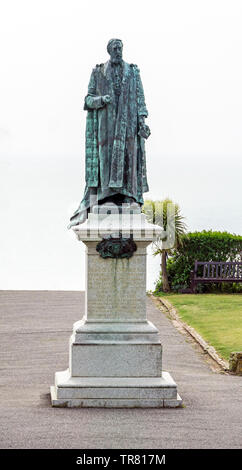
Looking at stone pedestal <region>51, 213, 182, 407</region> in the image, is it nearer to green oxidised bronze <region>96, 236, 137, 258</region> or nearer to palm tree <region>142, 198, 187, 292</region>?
green oxidised bronze <region>96, 236, 137, 258</region>

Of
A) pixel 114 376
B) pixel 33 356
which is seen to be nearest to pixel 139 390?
pixel 114 376

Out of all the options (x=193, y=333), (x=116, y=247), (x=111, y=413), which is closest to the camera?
(x=111, y=413)

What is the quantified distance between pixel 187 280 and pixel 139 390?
14.1 m

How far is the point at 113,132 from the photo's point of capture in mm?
11633

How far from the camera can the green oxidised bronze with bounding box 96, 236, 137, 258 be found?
432 inches

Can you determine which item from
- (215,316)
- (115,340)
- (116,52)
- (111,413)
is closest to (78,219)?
(115,340)

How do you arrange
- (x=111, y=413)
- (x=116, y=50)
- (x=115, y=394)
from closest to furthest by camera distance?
(x=111, y=413) < (x=115, y=394) < (x=116, y=50)

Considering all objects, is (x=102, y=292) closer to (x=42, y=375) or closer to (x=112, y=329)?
(x=112, y=329)

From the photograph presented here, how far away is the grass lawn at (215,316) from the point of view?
54.9 ft

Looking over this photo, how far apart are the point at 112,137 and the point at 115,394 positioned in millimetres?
2854

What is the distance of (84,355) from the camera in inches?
431

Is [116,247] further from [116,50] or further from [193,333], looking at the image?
[193,333]

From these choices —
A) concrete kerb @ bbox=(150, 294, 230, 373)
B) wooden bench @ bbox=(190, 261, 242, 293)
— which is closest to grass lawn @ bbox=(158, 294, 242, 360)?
concrete kerb @ bbox=(150, 294, 230, 373)

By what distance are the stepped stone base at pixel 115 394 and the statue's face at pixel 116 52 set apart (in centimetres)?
357
